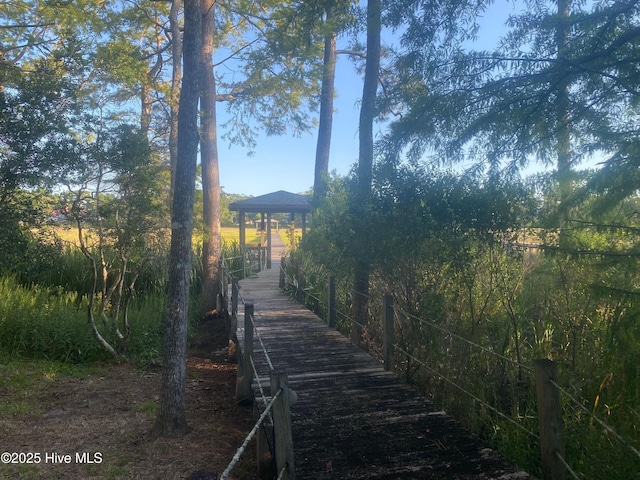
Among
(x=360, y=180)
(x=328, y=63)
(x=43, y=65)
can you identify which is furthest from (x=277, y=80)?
(x=360, y=180)

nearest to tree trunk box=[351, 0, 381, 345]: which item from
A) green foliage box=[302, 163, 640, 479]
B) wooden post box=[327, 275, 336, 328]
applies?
green foliage box=[302, 163, 640, 479]

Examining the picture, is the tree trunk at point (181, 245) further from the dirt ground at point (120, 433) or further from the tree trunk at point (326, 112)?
the tree trunk at point (326, 112)

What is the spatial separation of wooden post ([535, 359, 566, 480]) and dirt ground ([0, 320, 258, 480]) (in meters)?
2.66

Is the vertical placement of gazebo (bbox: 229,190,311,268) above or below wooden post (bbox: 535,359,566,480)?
above

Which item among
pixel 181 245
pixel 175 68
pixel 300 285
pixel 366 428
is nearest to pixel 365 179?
pixel 181 245

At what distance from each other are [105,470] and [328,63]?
11.8 meters

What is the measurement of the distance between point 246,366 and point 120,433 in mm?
1566

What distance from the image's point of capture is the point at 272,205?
17.0m

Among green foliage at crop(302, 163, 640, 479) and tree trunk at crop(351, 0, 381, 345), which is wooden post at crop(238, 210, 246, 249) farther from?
green foliage at crop(302, 163, 640, 479)

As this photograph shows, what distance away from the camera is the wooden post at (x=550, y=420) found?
274 cm

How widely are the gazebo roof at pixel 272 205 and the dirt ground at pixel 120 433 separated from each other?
10022 mm

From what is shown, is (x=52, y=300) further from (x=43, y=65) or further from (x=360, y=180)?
(x=360, y=180)

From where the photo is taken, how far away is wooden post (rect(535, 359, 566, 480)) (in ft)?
9.00

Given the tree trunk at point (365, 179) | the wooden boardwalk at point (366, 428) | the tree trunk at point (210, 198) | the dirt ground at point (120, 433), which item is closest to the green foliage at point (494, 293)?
the tree trunk at point (365, 179)
